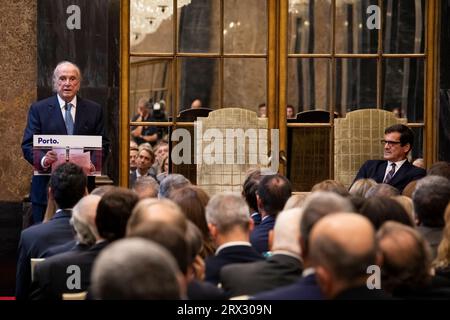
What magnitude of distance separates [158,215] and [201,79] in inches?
211

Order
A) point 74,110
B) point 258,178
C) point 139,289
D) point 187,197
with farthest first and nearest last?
1. point 74,110
2. point 258,178
3. point 187,197
4. point 139,289

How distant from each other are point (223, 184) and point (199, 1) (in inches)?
63.0

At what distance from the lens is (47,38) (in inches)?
372

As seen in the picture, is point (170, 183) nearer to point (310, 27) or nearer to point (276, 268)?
point (276, 268)

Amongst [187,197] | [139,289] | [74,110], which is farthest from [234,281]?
[74,110]

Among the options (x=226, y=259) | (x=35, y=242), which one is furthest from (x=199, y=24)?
(x=226, y=259)

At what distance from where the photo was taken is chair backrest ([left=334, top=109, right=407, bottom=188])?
9742mm

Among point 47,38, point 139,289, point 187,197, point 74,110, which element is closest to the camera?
point 139,289

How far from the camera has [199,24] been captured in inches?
386

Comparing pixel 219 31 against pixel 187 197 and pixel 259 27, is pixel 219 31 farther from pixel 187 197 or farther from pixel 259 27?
pixel 187 197

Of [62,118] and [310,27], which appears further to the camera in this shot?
[310,27]

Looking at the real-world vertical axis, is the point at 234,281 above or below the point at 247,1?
below

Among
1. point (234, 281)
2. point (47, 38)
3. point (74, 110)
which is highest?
point (47, 38)

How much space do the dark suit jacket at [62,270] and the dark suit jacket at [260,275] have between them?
73cm
